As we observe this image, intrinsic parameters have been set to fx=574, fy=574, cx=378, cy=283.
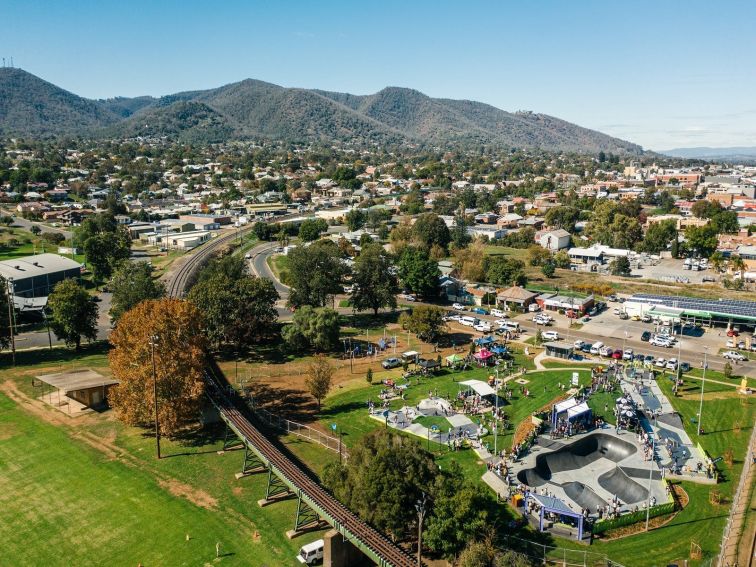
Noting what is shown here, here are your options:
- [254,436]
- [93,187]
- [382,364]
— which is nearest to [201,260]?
[382,364]

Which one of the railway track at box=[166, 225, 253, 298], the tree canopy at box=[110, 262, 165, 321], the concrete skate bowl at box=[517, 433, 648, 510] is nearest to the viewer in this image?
the concrete skate bowl at box=[517, 433, 648, 510]

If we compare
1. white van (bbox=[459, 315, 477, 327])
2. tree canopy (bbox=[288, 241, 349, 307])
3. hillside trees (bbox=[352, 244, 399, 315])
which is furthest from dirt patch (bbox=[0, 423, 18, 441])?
white van (bbox=[459, 315, 477, 327])

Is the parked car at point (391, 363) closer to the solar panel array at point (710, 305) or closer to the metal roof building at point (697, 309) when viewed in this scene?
the metal roof building at point (697, 309)

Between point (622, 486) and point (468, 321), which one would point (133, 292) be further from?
point (622, 486)

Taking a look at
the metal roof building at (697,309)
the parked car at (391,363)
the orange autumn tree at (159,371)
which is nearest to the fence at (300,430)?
the orange autumn tree at (159,371)

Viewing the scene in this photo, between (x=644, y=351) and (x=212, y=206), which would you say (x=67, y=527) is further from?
(x=212, y=206)

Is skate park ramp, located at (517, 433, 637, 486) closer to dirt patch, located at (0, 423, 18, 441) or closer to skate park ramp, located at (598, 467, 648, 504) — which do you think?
skate park ramp, located at (598, 467, 648, 504)
